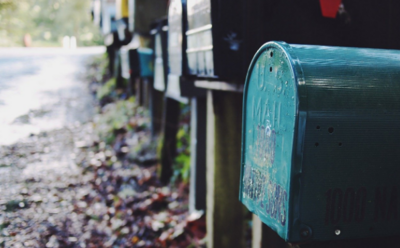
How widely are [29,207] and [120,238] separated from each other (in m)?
0.94

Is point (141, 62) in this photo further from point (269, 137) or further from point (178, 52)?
point (269, 137)

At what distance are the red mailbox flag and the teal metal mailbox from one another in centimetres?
92

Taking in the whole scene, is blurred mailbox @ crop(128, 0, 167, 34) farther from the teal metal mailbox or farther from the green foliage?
the teal metal mailbox

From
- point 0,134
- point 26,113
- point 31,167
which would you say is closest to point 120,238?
point 31,167

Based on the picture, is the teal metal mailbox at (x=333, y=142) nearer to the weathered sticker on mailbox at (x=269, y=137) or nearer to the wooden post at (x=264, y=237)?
the weathered sticker on mailbox at (x=269, y=137)

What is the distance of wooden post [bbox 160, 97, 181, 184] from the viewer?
222 inches

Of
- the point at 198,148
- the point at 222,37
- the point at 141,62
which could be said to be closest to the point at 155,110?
the point at 141,62

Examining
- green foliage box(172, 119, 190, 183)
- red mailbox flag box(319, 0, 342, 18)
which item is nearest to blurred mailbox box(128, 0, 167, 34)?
green foliage box(172, 119, 190, 183)

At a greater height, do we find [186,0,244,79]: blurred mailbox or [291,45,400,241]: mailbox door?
[186,0,244,79]: blurred mailbox

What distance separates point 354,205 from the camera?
5.02 feet

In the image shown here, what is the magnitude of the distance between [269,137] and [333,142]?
279mm

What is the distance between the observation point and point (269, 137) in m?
1.65

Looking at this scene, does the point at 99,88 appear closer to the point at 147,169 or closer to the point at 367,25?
the point at 147,169

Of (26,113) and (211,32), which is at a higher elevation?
(211,32)
